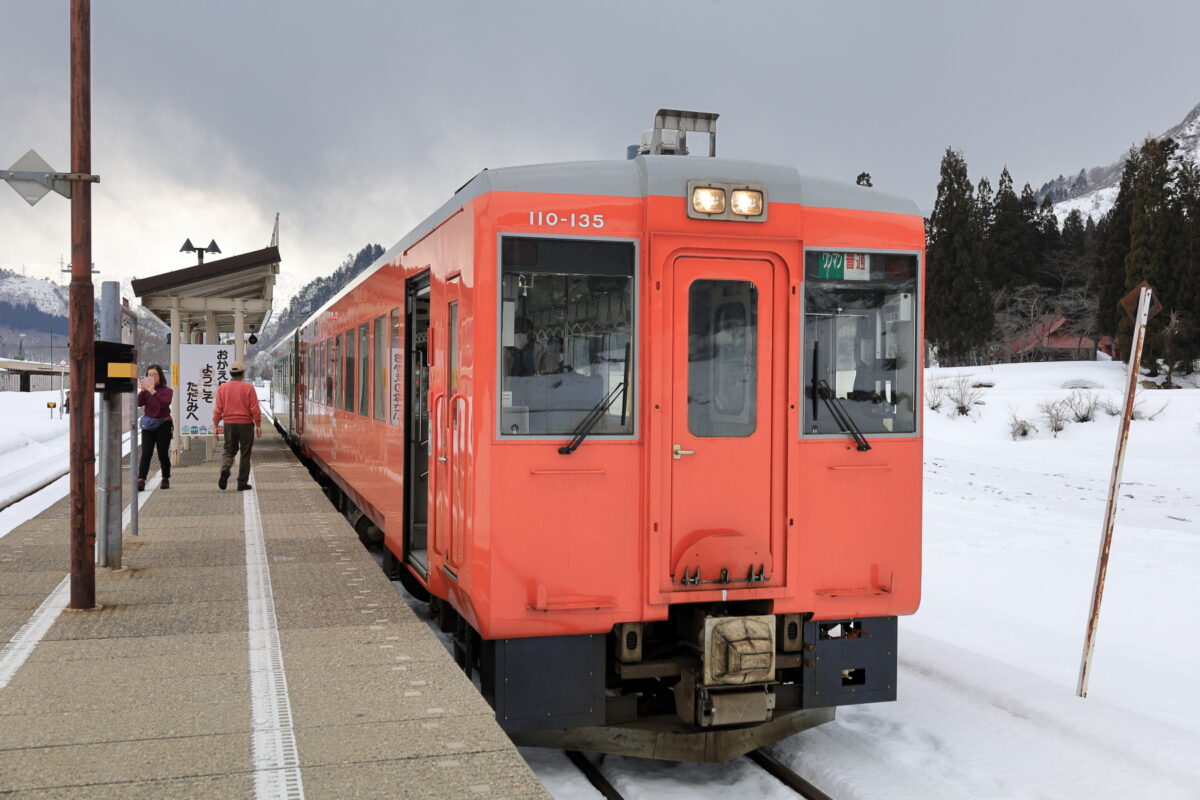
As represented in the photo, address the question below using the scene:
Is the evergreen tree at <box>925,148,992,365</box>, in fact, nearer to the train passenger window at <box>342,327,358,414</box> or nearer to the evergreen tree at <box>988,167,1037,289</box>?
the evergreen tree at <box>988,167,1037,289</box>

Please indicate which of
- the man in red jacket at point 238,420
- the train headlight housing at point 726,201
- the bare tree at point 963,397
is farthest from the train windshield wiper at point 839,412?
the bare tree at point 963,397

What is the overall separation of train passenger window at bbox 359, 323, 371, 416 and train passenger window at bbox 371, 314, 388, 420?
1.19ft

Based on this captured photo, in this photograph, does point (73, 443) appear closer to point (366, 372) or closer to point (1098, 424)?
point (366, 372)

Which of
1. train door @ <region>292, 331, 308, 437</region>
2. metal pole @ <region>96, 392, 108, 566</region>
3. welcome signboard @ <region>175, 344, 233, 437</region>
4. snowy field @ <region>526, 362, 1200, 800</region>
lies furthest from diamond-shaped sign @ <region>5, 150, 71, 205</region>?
welcome signboard @ <region>175, 344, 233, 437</region>

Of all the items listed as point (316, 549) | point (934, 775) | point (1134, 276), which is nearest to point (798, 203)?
point (934, 775)

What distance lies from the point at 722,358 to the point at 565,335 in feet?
2.56

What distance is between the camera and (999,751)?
18.7 ft

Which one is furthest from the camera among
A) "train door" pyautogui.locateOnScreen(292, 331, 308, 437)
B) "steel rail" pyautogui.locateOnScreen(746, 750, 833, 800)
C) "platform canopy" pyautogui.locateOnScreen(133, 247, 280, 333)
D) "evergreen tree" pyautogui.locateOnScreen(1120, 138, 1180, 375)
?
"evergreen tree" pyautogui.locateOnScreen(1120, 138, 1180, 375)

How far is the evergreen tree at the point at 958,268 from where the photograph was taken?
4950 centimetres

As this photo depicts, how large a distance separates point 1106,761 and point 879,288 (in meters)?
2.61

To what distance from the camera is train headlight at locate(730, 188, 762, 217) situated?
206 inches

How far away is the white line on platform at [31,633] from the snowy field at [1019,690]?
2.61 metres

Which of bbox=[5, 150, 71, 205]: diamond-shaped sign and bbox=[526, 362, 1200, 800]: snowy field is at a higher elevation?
bbox=[5, 150, 71, 205]: diamond-shaped sign

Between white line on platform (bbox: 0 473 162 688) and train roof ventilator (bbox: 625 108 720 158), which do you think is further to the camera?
train roof ventilator (bbox: 625 108 720 158)
